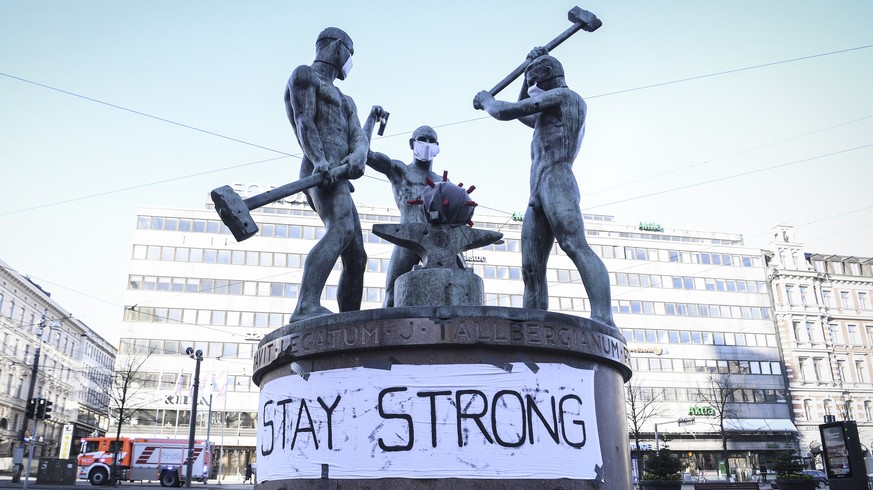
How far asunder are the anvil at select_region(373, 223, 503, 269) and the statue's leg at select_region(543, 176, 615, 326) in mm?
695

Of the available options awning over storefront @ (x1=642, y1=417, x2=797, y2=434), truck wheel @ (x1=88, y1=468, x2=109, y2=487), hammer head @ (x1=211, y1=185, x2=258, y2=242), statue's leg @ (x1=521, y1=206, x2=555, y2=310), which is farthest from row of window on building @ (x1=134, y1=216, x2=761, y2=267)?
hammer head @ (x1=211, y1=185, x2=258, y2=242)

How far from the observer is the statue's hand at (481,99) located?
6.48m

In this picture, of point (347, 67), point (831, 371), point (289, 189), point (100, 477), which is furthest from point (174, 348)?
point (831, 371)

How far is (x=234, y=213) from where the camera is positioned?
17.5 ft

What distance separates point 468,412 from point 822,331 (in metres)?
68.7

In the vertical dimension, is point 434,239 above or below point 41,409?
below

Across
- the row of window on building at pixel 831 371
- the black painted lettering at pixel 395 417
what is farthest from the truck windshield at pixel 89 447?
the row of window on building at pixel 831 371

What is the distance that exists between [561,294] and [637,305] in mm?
7935

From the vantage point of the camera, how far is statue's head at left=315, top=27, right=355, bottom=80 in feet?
22.0

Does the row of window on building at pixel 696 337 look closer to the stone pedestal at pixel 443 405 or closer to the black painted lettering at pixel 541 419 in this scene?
the stone pedestal at pixel 443 405

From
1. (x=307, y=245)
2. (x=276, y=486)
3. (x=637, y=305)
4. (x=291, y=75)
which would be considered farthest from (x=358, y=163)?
(x=637, y=305)

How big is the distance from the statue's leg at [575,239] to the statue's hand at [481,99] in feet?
3.08

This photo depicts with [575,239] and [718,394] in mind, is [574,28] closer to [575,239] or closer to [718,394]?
[575,239]

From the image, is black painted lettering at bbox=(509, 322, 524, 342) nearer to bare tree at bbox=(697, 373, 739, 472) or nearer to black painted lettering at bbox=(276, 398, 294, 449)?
black painted lettering at bbox=(276, 398, 294, 449)
